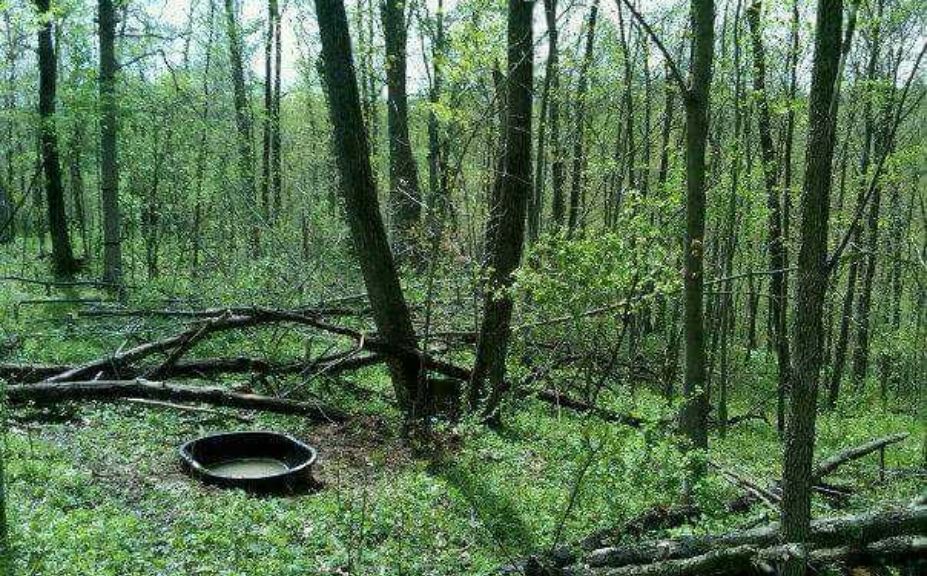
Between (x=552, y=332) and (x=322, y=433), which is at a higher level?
(x=552, y=332)

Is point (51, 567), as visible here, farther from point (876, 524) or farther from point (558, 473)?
point (876, 524)

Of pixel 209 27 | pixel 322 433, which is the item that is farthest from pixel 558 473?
pixel 209 27

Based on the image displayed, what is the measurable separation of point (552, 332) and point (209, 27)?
811 inches

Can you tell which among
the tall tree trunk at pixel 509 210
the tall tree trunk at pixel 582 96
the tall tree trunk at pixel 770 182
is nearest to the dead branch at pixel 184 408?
the tall tree trunk at pixel 509 210

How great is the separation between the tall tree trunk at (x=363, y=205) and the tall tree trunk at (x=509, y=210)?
0.86 meters

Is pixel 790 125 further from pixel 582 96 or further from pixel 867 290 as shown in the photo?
pixel 867 290

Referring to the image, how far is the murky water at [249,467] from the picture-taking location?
24.7 feet

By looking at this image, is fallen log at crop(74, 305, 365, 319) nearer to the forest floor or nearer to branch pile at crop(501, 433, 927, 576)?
the forest floor

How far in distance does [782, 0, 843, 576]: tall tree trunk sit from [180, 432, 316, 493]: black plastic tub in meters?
4.69

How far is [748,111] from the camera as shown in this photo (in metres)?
14.9

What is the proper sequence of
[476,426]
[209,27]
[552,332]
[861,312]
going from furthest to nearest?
[209,27], [861,312], [552,332], [476,426]

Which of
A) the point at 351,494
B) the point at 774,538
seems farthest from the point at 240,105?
the point at 774,538

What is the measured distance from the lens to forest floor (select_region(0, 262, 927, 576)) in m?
5.18

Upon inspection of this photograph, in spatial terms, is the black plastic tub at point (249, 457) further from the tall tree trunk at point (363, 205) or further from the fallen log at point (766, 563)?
the fallen log at point (766, 563)
